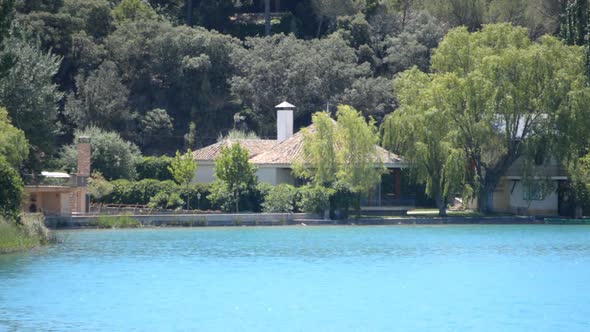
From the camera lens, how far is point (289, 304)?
29969 millimetres

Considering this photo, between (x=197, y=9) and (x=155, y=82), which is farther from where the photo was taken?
(x=197, y=9)

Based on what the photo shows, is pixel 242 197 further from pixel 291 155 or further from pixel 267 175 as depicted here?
pixel 291 155

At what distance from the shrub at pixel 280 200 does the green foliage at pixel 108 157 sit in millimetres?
11054

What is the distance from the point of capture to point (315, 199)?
60.2m

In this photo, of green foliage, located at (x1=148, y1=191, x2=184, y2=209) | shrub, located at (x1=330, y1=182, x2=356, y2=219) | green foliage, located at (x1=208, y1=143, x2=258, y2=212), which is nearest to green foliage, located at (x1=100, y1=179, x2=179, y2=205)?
green foliage, located at (x1=148, y1=191, x2=184, y2=209)

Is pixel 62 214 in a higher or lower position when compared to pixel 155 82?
lower

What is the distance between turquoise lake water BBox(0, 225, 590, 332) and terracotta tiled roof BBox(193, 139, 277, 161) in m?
15.9

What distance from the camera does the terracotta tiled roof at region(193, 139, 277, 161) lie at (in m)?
68.2

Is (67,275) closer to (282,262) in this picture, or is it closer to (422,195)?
(282,262)

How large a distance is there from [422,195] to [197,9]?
30670 mm

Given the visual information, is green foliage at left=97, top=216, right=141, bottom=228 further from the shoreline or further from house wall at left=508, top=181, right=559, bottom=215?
house wall at left=508, top=181, right=559, bottom=215

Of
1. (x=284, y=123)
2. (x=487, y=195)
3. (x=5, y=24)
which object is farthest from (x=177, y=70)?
(x=5, y=24)

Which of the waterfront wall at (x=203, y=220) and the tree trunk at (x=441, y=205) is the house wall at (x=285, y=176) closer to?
the waterfront wall at (x=203, y=220)

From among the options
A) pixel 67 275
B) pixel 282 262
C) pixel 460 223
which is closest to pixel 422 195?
pixel 460 223
